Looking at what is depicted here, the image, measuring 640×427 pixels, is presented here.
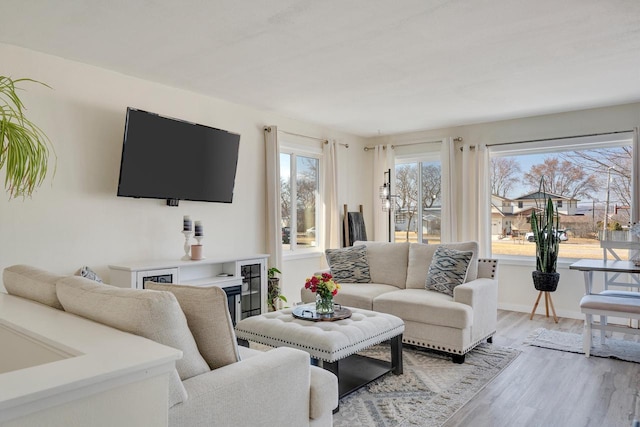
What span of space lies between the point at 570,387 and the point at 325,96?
3.41 metres

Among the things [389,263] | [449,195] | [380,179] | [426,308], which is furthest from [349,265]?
[380,179]

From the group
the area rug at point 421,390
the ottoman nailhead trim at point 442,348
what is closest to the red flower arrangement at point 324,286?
the area rug at point 421,390

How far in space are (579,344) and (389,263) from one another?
6.36ft

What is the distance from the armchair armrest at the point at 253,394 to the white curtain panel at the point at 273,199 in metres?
3.42

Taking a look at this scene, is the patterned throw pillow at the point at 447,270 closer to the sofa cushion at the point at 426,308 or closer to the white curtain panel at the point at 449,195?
the sofa cushion at the point at 426,308

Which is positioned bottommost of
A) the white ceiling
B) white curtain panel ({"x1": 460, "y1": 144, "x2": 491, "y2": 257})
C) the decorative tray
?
the decorative tray

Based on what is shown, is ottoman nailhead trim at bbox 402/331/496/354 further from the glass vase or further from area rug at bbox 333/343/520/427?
the glass vase

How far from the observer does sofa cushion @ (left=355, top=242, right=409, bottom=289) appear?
4.71 meters

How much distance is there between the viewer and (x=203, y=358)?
66.7 inches

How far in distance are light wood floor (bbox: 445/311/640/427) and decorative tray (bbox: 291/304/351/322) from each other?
3.30 feet

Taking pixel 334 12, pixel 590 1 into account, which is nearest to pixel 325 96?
pixel 334 12

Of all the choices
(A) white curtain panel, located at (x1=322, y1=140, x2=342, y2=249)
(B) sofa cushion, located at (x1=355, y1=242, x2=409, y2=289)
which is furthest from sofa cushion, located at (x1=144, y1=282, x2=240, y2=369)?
(A) white curtain panel, located at (x1=322, y1=140, x2=342, y2=249)

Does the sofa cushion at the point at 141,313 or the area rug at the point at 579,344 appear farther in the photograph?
Result: the area rug at the point at 579,344

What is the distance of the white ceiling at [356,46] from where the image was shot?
2.70 meters
